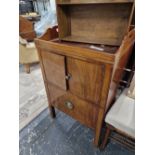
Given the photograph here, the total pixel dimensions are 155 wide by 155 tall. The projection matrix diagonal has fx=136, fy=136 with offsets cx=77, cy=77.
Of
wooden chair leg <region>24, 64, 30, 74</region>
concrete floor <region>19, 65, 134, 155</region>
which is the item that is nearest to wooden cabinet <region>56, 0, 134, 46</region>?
concrete floor <region>19, 65, 134, 155</region>

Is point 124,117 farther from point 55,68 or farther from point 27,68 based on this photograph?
point 27,68

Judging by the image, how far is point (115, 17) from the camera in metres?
1.00

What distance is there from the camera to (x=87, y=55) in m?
0.79

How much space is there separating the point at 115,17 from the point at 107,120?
757mm

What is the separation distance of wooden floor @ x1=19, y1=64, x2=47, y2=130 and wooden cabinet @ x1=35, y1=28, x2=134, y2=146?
0.52 meters

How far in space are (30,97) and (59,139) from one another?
0.78 metres

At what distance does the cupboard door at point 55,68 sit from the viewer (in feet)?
3.12

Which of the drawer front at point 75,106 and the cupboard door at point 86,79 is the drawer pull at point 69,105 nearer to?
the drawer front at point 75,106

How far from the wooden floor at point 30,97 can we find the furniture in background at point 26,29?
0.74 m

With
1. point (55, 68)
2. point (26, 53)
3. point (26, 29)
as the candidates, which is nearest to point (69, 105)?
point (55, 68)

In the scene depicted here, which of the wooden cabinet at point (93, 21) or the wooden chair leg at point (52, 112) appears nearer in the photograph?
the wooden cabinet at point (93, 21)

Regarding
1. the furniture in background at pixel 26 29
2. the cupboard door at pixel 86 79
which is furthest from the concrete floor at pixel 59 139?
the furniture in background at pixel 26 29

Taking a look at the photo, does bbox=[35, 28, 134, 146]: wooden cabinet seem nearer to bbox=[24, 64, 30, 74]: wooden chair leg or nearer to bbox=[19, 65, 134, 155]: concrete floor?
bbox=[19, 65, 134, 155]: concrete floor
